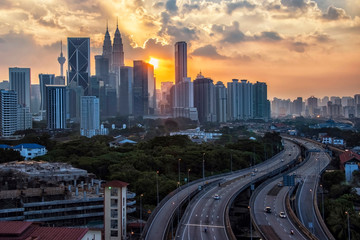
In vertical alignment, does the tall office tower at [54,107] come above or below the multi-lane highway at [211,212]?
above

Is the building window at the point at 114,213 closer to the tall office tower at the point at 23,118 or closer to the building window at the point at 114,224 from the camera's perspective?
the building window at the point at 114,224

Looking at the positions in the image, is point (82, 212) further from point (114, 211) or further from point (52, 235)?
point (52, 235)

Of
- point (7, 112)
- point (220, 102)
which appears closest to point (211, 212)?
point (7, 112)

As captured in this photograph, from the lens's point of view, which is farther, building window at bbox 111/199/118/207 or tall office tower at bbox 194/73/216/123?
tall office tower at bbox 194/73/216/123

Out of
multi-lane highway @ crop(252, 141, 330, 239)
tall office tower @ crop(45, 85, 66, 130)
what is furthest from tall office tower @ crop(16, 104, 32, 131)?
multi-lane highway @ crop(252, 141, 330, 239)

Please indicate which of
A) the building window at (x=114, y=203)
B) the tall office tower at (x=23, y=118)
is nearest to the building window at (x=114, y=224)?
the building window at (x=114, y=203)

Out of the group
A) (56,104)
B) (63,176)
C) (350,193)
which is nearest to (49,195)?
(63,176)

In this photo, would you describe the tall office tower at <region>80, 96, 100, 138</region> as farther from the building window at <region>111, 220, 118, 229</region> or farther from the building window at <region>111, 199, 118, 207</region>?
the building window at <region>111, 220, 118, 229</region>
